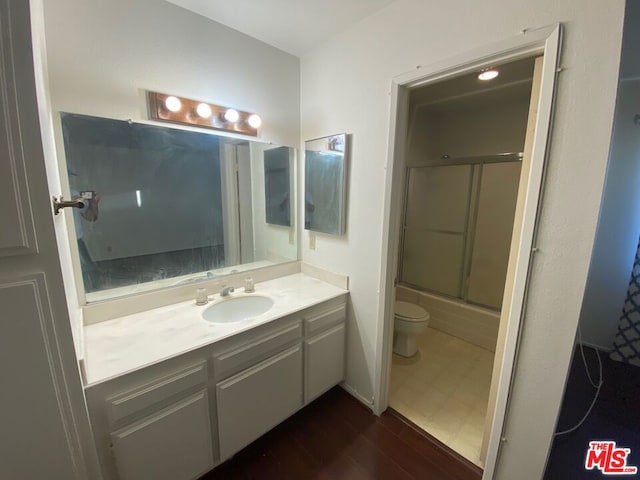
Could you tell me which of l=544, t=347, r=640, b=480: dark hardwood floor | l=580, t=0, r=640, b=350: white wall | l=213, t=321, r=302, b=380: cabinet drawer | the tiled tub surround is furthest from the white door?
l=580, t=0, r=640, b=350: white wall

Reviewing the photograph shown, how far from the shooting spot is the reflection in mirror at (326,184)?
173 centimetres

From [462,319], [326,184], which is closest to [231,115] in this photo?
[326,184]

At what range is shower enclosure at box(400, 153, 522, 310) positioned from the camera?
8.27 ft

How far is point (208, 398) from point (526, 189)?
67.4 inches

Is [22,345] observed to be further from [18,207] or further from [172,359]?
[172,359]

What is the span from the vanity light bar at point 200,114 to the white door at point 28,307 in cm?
83

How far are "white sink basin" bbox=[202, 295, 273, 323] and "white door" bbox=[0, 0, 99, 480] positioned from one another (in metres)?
0.82

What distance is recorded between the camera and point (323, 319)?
5.53 feet

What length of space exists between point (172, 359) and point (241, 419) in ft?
1.78

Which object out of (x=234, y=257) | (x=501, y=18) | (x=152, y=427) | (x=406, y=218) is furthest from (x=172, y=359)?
(x=406, y=218)

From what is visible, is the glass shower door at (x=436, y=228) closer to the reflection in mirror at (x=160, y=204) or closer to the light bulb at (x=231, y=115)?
the reflection in mirror at (x=160, y=204)

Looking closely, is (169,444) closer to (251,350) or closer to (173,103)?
(251,350)

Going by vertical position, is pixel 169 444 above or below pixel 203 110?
below

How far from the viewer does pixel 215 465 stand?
1.29 metres
